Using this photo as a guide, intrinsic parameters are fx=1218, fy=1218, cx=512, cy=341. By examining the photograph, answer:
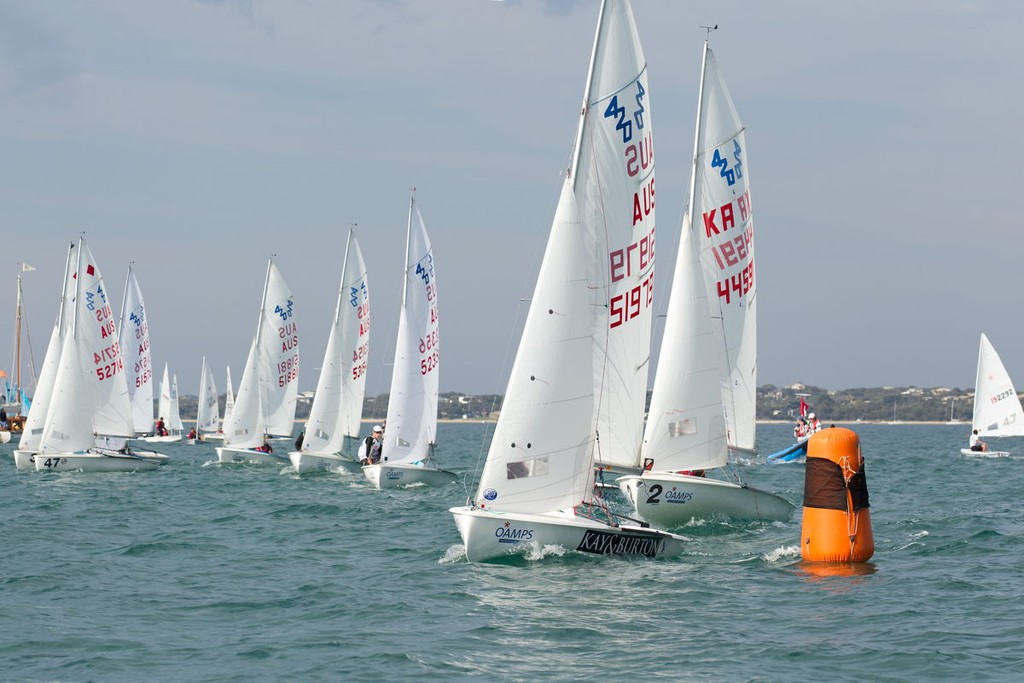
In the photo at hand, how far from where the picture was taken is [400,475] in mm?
33438

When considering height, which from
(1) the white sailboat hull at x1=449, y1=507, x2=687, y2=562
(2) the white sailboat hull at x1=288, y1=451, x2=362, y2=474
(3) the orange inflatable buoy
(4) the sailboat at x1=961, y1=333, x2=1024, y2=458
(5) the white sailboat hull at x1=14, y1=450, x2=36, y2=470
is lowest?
(5) the white sailboat hull at x1=14, y1=450, x2=36, y2=470

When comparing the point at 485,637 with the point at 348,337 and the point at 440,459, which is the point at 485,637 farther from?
the point at 440,459

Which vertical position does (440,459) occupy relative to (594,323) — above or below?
below

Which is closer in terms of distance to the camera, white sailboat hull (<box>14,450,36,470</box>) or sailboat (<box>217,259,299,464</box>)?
white sailboat hull (<box>14,450,36,470</box>)

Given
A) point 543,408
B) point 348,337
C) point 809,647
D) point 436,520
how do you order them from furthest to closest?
1. point 348,337
2. point 436,520
3. point 543,408
4. point 809,647

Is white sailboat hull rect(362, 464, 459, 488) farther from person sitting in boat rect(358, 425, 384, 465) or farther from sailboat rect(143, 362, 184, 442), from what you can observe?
sailboat rect(143, 362, 184, 442)

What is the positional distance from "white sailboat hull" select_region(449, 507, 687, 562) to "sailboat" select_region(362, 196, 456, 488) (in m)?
15.8

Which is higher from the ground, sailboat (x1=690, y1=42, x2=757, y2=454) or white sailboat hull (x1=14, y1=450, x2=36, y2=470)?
sailboat (x1=690, y1=42, x2=757, y2=454)

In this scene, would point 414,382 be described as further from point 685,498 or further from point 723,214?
point 685,498

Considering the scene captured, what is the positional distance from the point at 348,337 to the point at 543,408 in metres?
24.6

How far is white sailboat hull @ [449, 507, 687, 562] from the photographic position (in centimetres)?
1739

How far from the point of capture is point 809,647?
12953mm

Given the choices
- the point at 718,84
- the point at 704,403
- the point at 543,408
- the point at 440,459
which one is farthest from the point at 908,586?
the point at 440,459

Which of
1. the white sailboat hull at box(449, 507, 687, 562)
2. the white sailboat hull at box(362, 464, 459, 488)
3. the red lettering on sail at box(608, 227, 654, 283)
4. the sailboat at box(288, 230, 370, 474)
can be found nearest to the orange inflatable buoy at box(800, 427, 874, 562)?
the white sailboat hull at box(449, 507, 687, 562)
